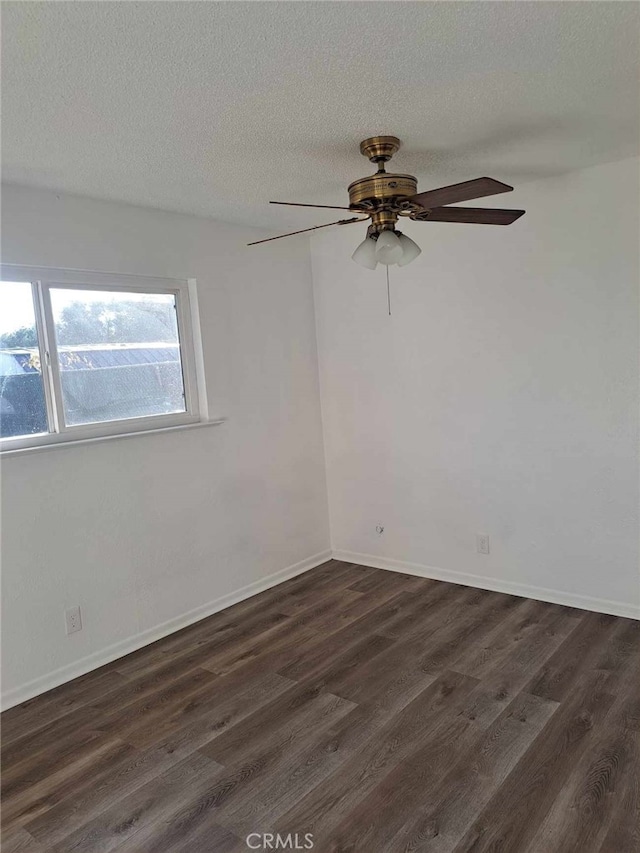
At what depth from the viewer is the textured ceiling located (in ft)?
5.13

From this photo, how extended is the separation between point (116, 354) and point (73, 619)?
1.36m

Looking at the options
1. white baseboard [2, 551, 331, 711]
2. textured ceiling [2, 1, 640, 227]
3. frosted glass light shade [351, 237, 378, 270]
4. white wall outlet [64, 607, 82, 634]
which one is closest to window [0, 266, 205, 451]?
textured ceiling [2, 1, 640, 227]

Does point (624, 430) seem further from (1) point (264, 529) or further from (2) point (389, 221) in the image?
(1) point (264, 529)

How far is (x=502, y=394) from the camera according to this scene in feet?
11.3

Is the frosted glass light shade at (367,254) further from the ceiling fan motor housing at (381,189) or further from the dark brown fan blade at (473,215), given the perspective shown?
the dark brown fan blade at (473,215)

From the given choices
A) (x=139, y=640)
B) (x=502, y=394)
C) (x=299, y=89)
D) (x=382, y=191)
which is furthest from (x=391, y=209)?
(x=139, y=640)

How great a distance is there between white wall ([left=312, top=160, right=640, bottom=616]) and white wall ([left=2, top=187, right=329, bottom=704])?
384 millimetres

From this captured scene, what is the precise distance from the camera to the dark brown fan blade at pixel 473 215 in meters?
2.33

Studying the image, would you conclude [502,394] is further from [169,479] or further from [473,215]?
[169,479]

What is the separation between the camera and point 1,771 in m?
2.28

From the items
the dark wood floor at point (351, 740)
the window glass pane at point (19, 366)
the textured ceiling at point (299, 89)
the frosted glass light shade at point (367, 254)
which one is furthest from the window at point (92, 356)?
the frosted glass light shade at point (367, 254)

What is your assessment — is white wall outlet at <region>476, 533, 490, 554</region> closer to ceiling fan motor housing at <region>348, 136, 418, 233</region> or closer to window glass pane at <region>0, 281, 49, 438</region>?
ceiling fan motor housing at <region>348, 136, 418, 233</region>

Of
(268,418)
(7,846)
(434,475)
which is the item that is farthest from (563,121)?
(7,846)

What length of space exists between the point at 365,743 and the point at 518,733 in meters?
0.58
